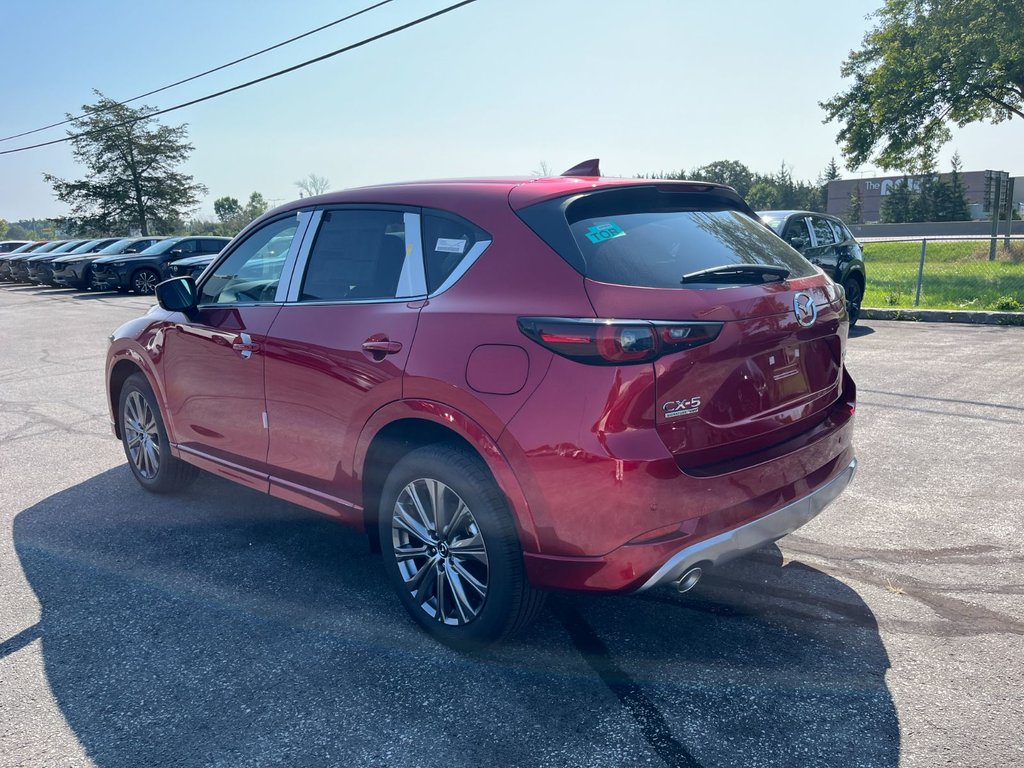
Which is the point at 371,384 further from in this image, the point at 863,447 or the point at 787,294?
the point at 863,447

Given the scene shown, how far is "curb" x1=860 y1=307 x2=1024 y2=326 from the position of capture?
40.4ft

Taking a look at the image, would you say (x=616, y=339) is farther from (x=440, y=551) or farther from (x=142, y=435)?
(x=142, y=435)

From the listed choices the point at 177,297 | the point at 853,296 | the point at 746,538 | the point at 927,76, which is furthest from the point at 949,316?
the point at 927,76

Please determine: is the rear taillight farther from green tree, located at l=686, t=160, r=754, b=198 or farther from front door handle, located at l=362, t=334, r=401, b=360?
green tree, located at l=686, t=160, r=754, b=198

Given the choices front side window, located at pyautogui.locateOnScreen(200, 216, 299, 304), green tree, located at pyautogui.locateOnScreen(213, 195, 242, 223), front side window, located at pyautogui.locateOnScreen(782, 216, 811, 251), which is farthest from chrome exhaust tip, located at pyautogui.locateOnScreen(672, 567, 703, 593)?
green tree, located at pyautogui.locateOnScreen(213, 195, 242, 223)

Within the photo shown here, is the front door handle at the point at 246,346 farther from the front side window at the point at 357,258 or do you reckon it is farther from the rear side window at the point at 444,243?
the rear side window at the point at 444,243

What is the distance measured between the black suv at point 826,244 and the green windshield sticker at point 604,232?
8.34 metres

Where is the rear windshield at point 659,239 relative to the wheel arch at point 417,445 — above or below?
above

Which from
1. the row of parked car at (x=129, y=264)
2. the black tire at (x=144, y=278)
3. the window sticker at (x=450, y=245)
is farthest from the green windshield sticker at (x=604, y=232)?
the black tire at (x=144, y=278)

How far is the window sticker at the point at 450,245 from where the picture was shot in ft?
10.7

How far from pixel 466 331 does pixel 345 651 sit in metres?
1.38

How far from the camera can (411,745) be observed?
2.68 metres

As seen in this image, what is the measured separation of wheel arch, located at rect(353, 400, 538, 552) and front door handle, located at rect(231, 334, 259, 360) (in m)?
0.94

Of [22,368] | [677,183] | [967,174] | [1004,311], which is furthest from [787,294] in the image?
[967,174]
